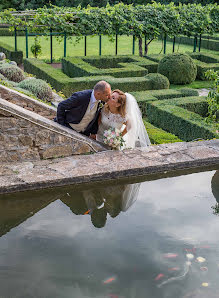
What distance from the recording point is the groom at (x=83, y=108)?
21.1ft

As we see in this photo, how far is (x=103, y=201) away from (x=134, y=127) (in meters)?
1.74

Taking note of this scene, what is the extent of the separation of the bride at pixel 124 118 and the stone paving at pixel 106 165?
358 mm

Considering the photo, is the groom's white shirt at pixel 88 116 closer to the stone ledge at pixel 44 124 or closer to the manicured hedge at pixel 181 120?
the stone ledge at pixel 44 124

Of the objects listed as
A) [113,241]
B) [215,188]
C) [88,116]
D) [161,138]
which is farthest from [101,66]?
[113,241]

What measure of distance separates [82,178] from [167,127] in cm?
358

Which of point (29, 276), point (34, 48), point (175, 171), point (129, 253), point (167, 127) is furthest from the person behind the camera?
point (34, 48)

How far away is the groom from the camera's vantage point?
21.1 ft

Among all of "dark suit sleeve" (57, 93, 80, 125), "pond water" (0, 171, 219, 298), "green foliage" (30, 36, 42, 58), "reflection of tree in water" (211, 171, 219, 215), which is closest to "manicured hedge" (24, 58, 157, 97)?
"dark suit sleeve" (57, 93, 80, 125)

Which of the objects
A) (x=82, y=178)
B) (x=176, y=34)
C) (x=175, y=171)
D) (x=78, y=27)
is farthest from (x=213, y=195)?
(x=176, y=34)

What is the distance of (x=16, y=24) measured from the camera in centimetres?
1543

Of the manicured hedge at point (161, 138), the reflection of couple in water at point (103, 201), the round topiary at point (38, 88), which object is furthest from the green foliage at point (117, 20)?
the reflection of couple in water at point (103, 201)

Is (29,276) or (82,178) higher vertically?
(82,178)

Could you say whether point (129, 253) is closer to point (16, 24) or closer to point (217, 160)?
point (217, 160)

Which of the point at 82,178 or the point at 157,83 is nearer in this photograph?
the point at 82,178
